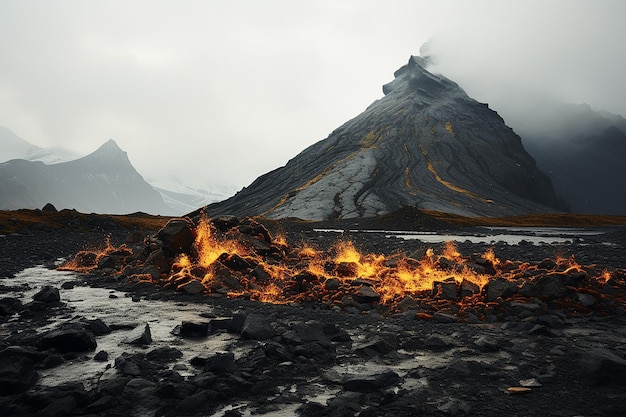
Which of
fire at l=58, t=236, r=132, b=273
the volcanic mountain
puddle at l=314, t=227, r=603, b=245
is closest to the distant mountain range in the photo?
the volcanic mountain

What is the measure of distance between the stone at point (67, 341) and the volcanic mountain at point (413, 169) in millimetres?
79038

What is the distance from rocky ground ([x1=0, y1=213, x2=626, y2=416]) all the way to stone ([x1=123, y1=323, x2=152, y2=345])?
2 centimetres

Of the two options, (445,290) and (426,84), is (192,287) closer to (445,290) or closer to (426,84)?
(445,290)

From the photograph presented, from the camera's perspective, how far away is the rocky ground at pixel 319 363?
18.9 ft

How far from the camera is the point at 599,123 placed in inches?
7362

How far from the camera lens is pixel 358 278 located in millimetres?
14961

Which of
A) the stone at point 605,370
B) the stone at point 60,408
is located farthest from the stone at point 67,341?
the stone at point 605,370

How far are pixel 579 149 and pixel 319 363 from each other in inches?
8695

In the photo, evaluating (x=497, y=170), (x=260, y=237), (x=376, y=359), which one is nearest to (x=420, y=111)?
(x=497, y=170)

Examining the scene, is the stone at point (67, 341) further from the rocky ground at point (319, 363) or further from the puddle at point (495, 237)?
the puddle at point (495, 237)

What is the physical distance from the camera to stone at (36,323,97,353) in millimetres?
7719

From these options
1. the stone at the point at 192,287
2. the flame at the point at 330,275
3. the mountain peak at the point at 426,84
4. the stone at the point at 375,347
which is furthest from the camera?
the mountain peak at the point at 426,84

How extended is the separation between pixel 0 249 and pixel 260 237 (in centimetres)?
1855

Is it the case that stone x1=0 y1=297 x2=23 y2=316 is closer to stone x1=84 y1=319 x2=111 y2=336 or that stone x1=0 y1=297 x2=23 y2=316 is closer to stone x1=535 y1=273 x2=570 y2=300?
stone x1=84 y1=319 x2=111 y2=336
